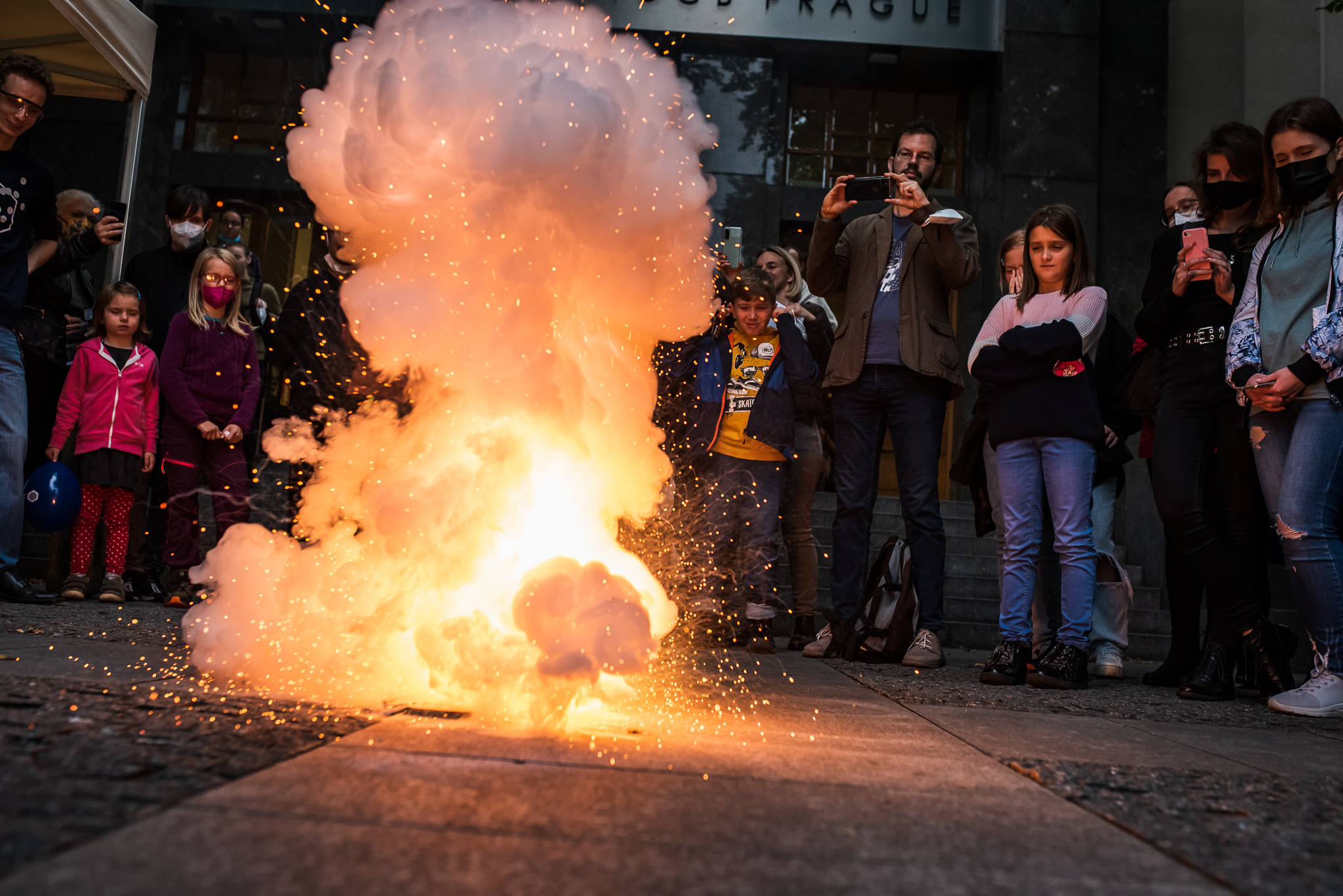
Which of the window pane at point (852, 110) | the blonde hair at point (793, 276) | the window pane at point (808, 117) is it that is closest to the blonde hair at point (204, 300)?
the blonde hair at point (793, 276)

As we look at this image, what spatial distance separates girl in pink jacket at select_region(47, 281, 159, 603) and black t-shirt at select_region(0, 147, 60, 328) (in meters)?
0.82

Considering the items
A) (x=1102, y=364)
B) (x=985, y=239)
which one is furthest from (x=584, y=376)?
(x=985, y=239)

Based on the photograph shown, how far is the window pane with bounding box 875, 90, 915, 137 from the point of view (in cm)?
1095

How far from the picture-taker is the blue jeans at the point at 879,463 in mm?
4566

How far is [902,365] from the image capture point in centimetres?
→ 464

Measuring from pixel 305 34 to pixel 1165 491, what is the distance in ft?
34.8

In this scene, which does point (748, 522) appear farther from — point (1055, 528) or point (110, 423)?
point (110, 423)

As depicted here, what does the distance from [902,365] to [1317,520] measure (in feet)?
5.80

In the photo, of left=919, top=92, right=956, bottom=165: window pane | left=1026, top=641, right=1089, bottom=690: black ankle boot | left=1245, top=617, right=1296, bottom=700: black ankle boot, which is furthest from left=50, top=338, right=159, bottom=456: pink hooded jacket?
left=919, top=92, right=956, bottom=165: window pane

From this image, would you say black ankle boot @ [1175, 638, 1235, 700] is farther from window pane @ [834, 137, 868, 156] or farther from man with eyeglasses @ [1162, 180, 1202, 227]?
window pane @ [834, 137, 868, 156]

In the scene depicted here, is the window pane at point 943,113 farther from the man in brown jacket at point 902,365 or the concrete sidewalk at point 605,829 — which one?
the concrete sidewalk at point 605,829

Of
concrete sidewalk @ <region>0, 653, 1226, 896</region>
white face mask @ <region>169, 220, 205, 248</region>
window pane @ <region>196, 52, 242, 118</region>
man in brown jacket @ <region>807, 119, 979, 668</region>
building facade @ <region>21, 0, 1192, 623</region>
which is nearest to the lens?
concrete sidewalk @ <region>0, 653, 1226, 896</region>

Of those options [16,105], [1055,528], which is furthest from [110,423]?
[1055,528]

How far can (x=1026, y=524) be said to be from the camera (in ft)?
13.9
